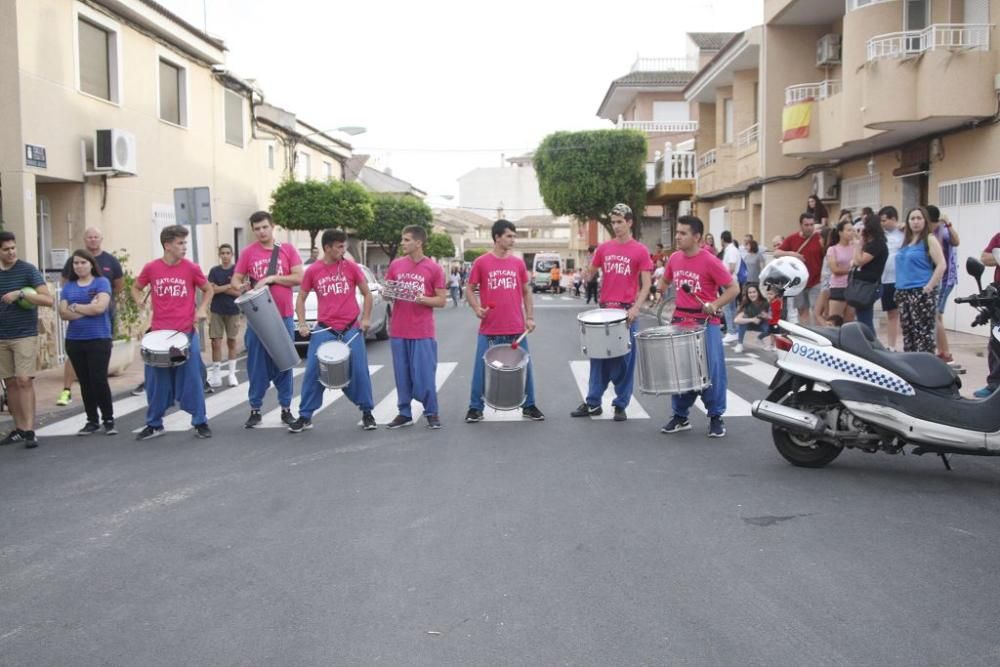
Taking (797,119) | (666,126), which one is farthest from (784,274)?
(666,126)

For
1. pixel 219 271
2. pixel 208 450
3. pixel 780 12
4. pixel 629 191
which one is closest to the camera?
pixel 208 450

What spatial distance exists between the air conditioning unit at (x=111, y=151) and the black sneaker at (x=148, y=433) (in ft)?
33.8

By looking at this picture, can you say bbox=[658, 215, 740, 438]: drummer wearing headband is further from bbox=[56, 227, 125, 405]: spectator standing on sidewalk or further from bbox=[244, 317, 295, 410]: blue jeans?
bbox=[56, 227, 125, 405]: spectator standing on sidewalk

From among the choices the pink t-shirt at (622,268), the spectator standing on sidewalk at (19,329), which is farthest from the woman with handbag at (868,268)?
the spectator standing on sidewalk at (19,329)

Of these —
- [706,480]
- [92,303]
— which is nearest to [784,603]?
[706,480]

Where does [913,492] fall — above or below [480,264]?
below

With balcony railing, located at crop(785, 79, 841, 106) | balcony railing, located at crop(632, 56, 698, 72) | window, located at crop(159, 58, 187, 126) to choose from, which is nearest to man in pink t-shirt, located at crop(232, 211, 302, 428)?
window, located at crop(159, 58, 187, 126)

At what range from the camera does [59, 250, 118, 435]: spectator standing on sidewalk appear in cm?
918

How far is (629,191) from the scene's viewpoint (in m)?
40.8

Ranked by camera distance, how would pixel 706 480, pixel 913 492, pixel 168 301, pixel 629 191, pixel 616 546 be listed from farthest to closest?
pixel 629 191 < pixel 168 301 < pixel 706 480 < pixel 913 492 < pixel 616 546

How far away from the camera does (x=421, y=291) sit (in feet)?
30.3

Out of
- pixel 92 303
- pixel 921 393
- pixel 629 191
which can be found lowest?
pixel 921 393

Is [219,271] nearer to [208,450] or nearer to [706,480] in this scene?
[208,450]

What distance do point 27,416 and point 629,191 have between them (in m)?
34.0
